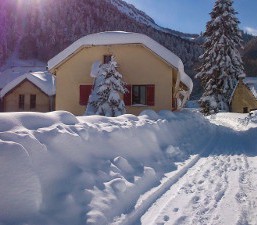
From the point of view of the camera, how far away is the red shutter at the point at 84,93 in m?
22.2

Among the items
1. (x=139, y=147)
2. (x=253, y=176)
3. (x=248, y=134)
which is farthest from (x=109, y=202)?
(x=248, y=134)

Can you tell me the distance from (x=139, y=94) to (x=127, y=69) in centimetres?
163

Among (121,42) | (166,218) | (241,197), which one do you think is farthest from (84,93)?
(166,218)

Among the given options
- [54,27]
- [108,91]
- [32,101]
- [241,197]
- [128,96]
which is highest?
[54,27]

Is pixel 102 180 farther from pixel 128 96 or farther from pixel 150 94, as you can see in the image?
pixel 128 96

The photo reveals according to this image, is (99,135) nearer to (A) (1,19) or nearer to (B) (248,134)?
(B) (248,134)

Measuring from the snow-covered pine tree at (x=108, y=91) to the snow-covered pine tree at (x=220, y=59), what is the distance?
17.9 meters

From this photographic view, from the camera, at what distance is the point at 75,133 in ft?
20.9

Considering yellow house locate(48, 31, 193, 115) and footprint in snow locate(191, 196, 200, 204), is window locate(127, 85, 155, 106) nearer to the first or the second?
yellow house locate(48, 31, 193, 115)

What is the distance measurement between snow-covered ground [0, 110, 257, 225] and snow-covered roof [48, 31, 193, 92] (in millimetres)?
11898

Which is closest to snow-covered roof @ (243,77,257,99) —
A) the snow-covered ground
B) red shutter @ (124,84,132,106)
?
red shutter @ (124,84,132,106)

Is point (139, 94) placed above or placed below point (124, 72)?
below

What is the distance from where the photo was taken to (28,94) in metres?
33.7

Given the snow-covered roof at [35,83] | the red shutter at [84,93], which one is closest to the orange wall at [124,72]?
the red shutter at [84,93]
